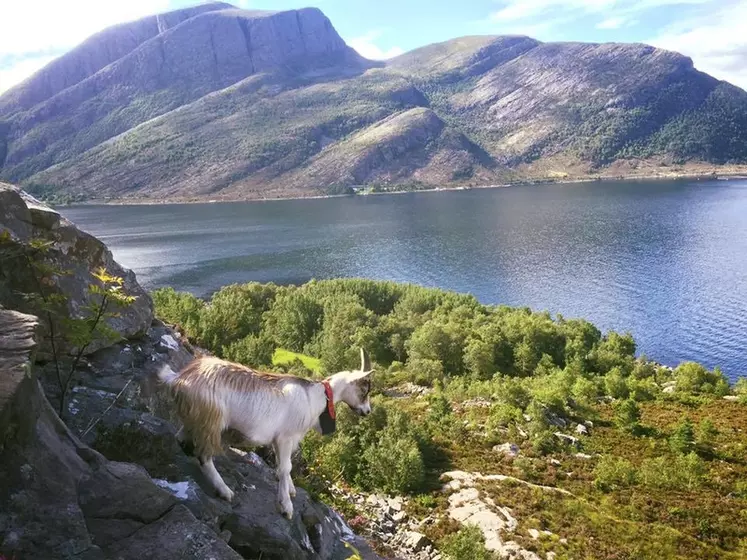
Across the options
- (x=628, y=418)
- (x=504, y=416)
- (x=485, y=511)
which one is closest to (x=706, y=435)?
(x=628, y=418)

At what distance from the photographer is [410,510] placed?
67.6ft

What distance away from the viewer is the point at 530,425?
28.6 meters

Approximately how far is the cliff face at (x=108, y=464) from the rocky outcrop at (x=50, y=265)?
0.02 metres

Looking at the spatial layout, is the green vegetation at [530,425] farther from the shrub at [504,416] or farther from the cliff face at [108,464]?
the cliff face at [108,464]

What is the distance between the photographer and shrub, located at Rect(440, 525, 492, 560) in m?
15.5

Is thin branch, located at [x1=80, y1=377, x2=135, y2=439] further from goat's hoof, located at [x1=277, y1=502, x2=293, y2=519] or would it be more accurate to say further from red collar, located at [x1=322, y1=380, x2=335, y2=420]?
red collar, located at [x1=322, y1=380, x2=335, y2=420]

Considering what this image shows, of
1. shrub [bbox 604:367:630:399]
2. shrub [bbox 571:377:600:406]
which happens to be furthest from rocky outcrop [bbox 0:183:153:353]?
shrub [bbox 604:367:630:399]

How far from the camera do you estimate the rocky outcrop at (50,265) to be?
291 inches

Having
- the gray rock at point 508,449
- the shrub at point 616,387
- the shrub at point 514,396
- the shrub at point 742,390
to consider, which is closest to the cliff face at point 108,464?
the gray rock at point 508,449

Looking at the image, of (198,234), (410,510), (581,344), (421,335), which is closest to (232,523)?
(410,510)

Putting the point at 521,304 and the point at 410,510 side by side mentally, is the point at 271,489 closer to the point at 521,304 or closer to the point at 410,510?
the point at 410,510

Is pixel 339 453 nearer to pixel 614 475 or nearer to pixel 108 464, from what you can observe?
pixel 614 475

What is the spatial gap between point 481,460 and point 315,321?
111ft

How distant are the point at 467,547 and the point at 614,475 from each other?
11001mm
